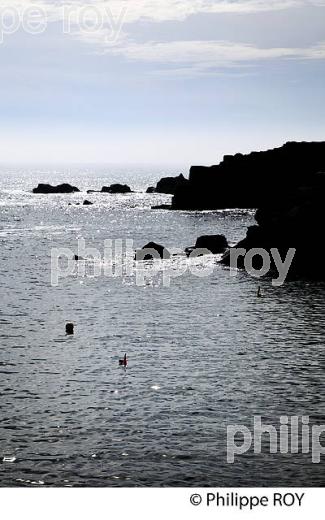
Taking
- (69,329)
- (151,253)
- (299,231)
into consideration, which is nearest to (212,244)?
(151,253)

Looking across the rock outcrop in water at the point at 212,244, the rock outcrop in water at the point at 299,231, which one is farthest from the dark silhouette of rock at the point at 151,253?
the rock outcrop in water at the point at 299,231

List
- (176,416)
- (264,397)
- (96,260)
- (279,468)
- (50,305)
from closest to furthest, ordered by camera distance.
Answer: (279,468) < (176,416) < (264,397) < (50,305) < (96,260)

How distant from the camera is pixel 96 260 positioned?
394 ft

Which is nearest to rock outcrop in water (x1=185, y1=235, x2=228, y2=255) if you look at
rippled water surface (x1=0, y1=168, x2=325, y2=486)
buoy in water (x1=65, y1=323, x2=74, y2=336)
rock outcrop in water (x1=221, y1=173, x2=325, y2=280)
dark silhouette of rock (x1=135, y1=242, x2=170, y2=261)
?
dark silhouette of rock (x1=135, y1=242, x2=170, y2=261)

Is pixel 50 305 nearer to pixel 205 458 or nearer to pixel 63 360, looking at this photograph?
pixel 63 360

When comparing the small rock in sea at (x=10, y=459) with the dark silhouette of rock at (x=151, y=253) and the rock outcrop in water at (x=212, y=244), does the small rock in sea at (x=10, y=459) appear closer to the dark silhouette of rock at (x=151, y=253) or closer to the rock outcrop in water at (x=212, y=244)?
the dark silhouette of rock at (x=151, y=253)

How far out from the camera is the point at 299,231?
11094 cm

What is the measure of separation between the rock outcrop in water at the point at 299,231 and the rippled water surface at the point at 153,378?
16.7 meters

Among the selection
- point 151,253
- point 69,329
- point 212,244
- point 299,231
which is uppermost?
point 299,231

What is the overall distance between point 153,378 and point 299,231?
215 ft

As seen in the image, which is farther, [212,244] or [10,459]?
[212,244]

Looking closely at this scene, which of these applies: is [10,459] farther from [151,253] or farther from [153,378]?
[151,253]
